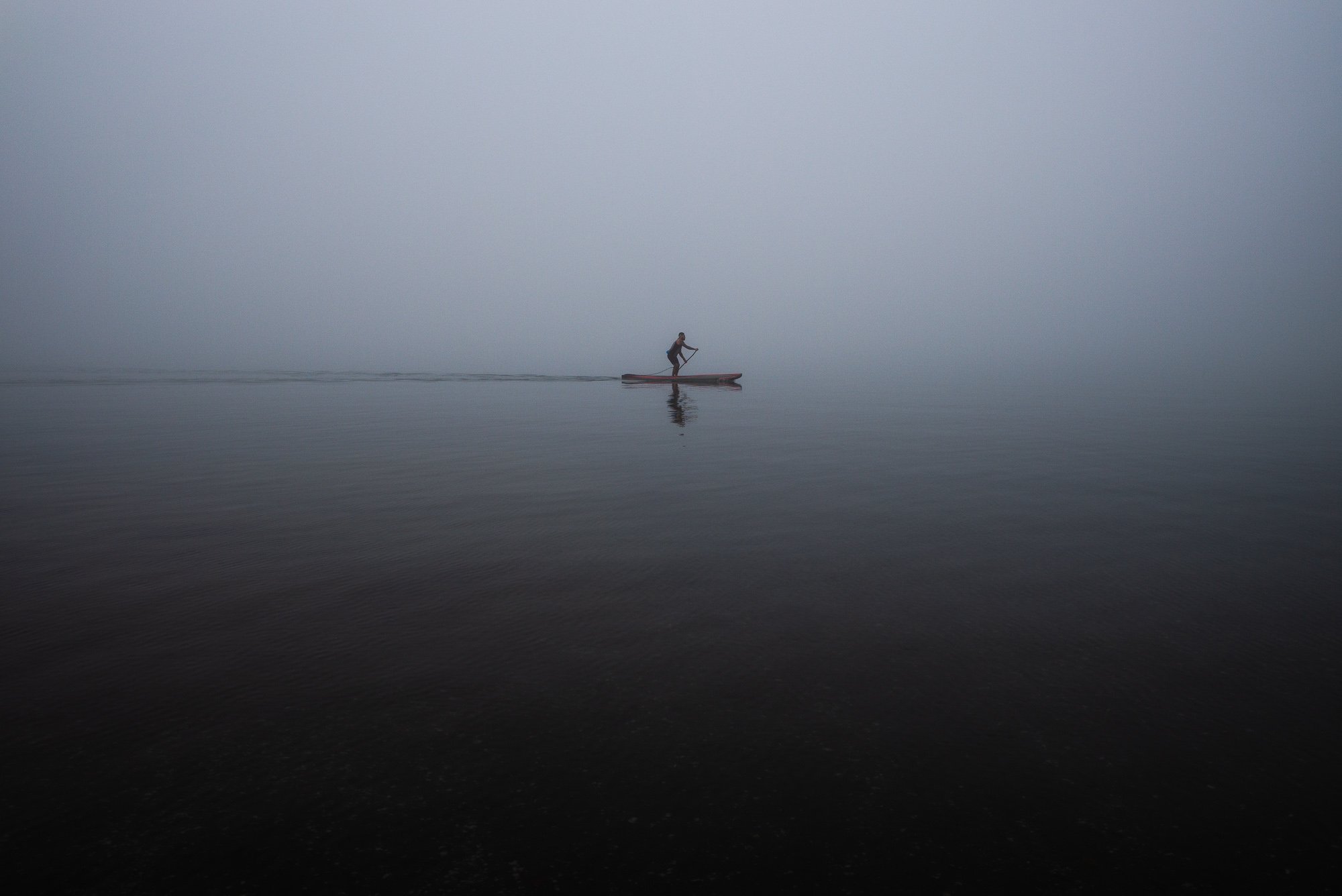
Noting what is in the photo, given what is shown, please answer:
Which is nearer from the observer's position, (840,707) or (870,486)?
(840,707)

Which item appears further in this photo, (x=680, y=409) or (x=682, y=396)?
(x=682, y=396)

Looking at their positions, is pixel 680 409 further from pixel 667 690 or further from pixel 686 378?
pixel 667 690

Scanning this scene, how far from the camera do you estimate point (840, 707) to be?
4.53 m

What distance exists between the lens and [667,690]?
4738 millimetres

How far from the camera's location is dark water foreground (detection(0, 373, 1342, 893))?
326cm

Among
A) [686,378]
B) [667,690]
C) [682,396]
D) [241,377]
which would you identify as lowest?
[667,690]

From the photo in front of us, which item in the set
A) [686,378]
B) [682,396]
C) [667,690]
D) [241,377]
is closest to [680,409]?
[682,396]

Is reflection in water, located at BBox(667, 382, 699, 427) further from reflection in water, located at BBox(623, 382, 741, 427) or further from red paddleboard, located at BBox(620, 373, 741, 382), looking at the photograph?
red paddleboard, located at BBox(620, 373, 741, 382)

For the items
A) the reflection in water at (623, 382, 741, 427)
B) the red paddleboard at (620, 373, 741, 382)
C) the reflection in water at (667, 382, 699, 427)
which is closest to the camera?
the reflection in water at (667, 382, 699, 427)

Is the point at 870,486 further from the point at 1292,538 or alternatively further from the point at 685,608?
the point at 685,608

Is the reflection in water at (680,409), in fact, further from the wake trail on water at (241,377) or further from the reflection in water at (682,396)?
the wake trail on water at (241,377)

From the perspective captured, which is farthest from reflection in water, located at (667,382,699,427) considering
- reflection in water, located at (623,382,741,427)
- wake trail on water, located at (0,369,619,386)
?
wake trail on water, located at (0,369,619,386)

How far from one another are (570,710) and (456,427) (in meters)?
17.9

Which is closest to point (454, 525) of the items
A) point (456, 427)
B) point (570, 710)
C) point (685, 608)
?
point (685, 608)
